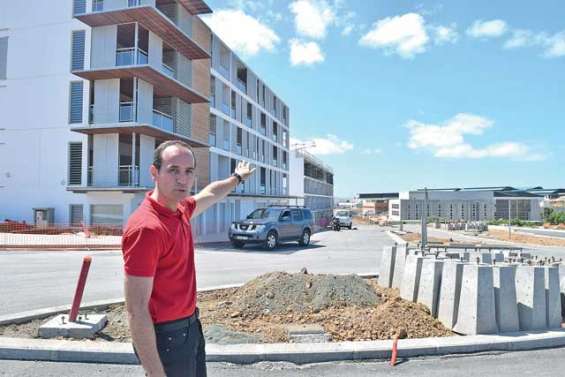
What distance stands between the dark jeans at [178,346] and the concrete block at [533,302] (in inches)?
190

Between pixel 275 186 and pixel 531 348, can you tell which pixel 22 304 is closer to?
pixel 531 348

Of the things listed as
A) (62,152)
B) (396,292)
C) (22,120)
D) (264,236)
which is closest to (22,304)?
(396,292)

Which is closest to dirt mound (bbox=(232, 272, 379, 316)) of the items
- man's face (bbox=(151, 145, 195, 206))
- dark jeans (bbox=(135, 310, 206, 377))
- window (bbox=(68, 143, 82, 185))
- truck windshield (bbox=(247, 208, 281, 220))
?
dark jeans (bbox=(135, 310, 206, 377))

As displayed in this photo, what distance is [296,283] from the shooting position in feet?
22.2

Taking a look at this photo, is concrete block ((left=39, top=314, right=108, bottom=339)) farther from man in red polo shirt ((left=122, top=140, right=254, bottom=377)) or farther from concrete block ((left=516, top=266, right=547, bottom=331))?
concrete block ((left=516, top=266, right=547, bottom=331))

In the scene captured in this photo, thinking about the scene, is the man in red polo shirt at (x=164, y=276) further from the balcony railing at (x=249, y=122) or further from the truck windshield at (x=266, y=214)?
the balcony railing at (x=249, y=122)

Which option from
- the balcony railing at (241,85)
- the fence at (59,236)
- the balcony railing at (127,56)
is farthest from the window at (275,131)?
the fence at (59,236)

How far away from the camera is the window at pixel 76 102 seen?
85.5 ft

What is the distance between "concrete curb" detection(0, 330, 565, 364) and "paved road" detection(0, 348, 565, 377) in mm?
98

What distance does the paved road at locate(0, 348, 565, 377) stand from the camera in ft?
14.3

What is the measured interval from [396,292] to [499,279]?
1.92m

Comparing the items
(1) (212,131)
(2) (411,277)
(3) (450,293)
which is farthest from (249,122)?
(3) (450,293)

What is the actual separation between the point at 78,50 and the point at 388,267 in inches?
1008

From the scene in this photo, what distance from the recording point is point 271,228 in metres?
18.8
